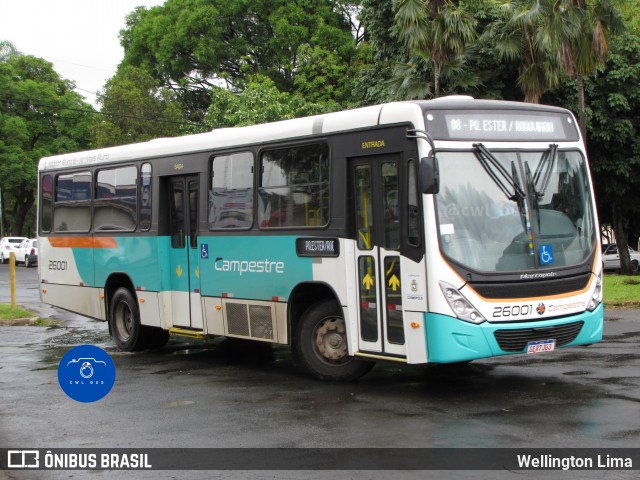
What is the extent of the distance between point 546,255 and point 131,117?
34936 mm

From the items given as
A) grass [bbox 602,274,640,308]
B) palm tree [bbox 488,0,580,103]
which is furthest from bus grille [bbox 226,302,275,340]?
palm tree [bbox 488,0,580,103]

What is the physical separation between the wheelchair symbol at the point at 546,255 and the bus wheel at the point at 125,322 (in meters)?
7.01

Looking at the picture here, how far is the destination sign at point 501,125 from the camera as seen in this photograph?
9.48 meters

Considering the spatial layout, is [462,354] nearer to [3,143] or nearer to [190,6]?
[190,6]

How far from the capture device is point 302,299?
440 inches

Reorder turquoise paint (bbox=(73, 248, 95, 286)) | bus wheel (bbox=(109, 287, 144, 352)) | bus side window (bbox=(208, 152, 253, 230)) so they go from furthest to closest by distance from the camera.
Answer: turquoise paint (bbox=(73, 248, 95, 286)) → bus wheel (bbox=(109, 287, 144, 352)) → bus side window (bbox=(208, 152, 253, 230))

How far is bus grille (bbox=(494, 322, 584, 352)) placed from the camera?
30.1ft

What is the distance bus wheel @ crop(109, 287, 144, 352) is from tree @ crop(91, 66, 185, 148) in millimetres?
27960

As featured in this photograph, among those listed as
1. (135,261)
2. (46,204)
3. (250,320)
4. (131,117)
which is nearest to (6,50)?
(131,117)

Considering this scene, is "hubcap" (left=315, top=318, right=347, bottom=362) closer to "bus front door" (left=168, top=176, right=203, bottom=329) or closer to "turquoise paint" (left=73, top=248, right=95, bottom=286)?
"bus front door" (left=168, top=176, right=203, bottom=329)

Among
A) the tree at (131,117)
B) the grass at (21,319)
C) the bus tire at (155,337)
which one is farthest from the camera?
the tree at (131,117)

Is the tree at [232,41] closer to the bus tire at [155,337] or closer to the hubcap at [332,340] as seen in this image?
the bus tire at [155,337]

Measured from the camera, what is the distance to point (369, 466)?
6906 mm

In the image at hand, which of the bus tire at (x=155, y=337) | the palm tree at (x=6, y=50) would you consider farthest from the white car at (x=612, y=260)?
the palm tree at (x=6, y=50)
